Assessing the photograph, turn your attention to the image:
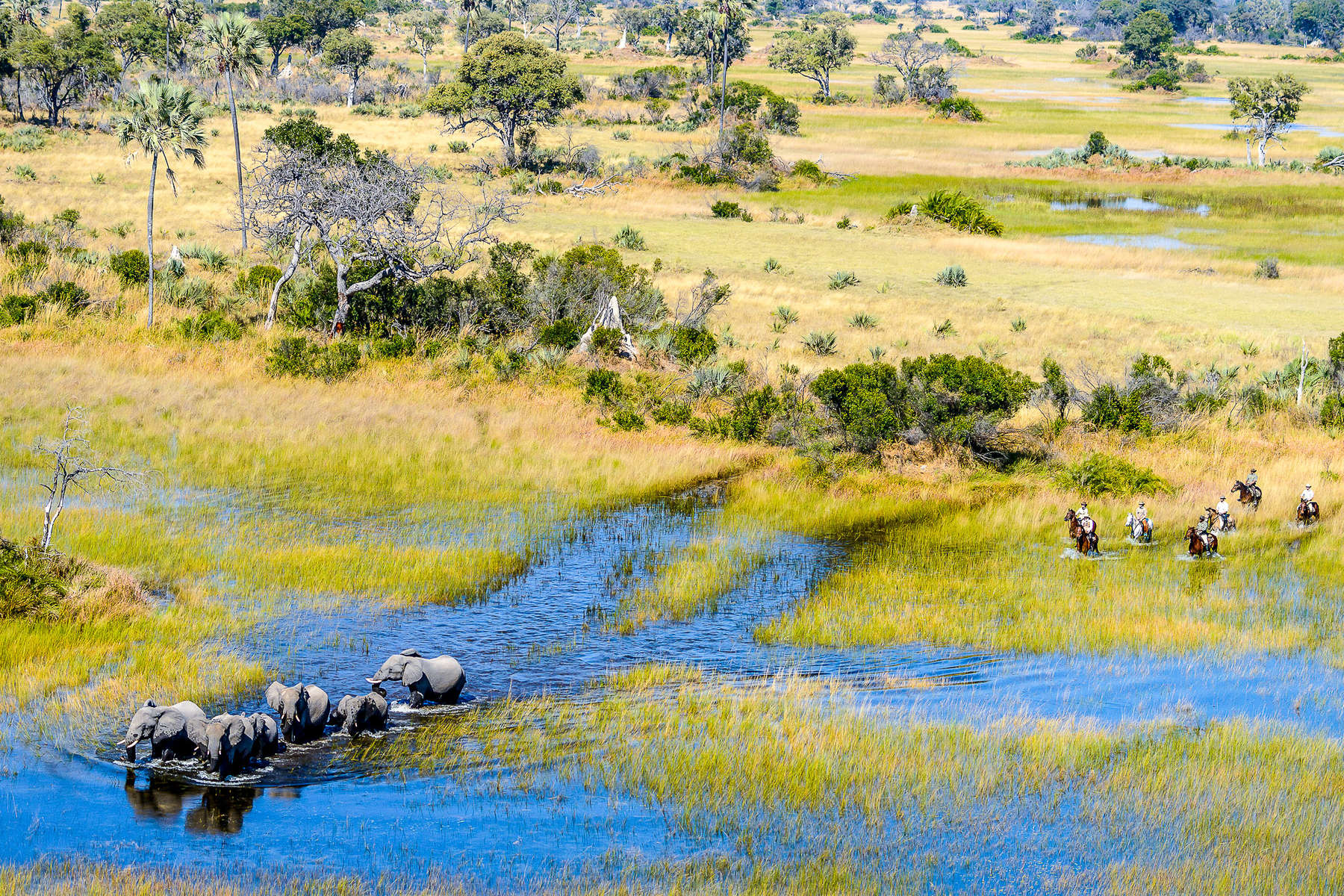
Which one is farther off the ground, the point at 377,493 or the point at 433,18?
the point at 433,18

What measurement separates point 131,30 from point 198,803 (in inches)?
3893

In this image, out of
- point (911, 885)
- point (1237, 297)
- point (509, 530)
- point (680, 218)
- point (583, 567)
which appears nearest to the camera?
point (911, 885)

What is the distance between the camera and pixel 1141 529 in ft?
73.1

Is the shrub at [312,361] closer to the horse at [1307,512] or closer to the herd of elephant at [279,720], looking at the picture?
the herd of elephant at [279,720]

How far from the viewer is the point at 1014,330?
130ft

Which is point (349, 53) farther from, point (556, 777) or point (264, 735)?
point (556, 777)

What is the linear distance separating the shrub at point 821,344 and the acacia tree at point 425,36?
80573mm

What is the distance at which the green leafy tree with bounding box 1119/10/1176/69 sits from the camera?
149 meters

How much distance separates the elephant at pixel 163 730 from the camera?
13195 millimetres

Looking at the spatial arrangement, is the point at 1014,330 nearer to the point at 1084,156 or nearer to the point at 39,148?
the point at 1084,156

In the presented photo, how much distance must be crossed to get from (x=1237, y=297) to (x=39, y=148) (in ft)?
204

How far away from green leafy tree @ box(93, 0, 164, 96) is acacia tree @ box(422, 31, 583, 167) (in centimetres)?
3521

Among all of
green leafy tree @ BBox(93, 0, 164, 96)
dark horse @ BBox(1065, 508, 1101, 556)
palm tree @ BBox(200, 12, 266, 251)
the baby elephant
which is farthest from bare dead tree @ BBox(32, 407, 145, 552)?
green leafy tree @ BBox(93, 0, 164, 96)

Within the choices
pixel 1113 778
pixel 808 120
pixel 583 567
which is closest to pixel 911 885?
pixel 1113 778
